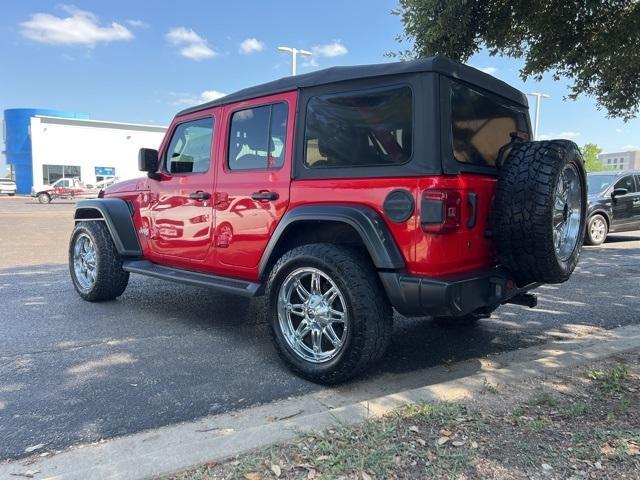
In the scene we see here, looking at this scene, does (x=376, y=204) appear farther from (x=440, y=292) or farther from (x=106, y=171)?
(x=106, y=171)

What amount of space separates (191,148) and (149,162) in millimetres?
514

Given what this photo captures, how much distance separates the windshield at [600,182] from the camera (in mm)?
11083

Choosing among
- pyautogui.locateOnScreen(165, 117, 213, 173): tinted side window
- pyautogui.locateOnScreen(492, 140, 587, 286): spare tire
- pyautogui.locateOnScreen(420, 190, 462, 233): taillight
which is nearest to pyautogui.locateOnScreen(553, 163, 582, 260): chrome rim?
pyautogui.locateOnScreen(492, 140, 587, 286): spare tire

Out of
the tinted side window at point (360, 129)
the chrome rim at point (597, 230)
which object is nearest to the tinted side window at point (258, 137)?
the tinted side window at point (360, 129)

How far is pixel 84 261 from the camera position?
18.3 feet

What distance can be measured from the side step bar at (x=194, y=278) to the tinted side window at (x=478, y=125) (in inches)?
70.2

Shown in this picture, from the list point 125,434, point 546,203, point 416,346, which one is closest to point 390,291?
point 546,203

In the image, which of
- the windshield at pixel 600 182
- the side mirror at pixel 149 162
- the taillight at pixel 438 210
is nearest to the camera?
the taillight at pixel 438 210

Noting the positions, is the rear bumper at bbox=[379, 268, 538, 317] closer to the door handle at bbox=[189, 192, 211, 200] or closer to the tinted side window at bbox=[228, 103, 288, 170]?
the tinted side window at bbox=[228, 103, 288, 170]

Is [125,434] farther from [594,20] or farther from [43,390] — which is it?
[594,20]

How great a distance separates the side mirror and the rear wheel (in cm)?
922

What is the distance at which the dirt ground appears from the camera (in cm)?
213

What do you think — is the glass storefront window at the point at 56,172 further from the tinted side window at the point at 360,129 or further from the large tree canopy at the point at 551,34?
the tinted side window at the point at 360,129

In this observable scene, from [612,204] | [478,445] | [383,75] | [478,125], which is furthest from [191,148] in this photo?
[612,204]
